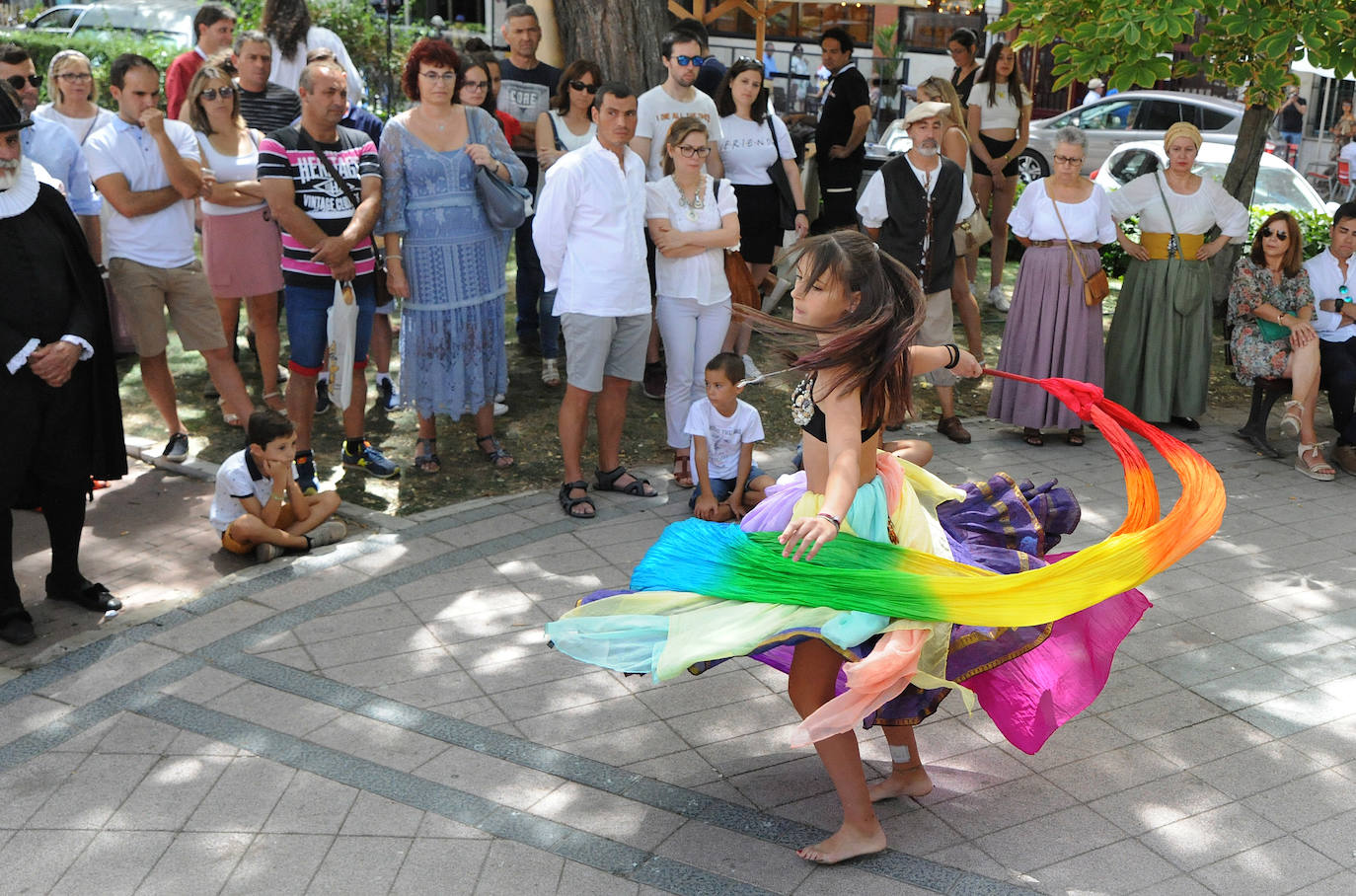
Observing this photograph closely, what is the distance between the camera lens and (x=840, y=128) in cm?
1027

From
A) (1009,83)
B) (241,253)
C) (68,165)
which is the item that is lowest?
(241,253)

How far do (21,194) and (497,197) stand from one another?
92.6 inches

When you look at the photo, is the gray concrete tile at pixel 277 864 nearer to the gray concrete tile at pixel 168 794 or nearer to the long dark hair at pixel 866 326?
the gray concrete tile at pixel 168 794

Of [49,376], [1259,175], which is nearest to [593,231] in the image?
[49,376]

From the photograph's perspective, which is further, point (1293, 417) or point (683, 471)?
point (1293, 417)

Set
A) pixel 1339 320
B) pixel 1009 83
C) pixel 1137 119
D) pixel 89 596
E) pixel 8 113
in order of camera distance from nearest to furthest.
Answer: pixel 8 113 → pixel 89 596 → pixel 1339 320 → pixel 1009 83 → pixel 1137 119

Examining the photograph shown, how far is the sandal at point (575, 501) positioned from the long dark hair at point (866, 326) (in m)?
2.71

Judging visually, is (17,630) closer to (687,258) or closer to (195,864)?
(195,864)

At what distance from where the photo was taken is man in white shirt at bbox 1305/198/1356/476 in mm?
7504

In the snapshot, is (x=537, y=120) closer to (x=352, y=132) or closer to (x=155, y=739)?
(x=352, y=132)

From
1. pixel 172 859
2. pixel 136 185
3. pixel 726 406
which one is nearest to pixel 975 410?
pixel 726 406

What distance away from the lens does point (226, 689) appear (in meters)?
4.69

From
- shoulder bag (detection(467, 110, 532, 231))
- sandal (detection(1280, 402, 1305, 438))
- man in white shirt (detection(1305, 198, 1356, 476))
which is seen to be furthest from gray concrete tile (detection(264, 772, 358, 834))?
man in white shirt (detection(1305, 198, 1356, 476))

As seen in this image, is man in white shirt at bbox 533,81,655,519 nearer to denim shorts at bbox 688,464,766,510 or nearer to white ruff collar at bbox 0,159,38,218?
denim shorts at bbox 688,464,766,510
